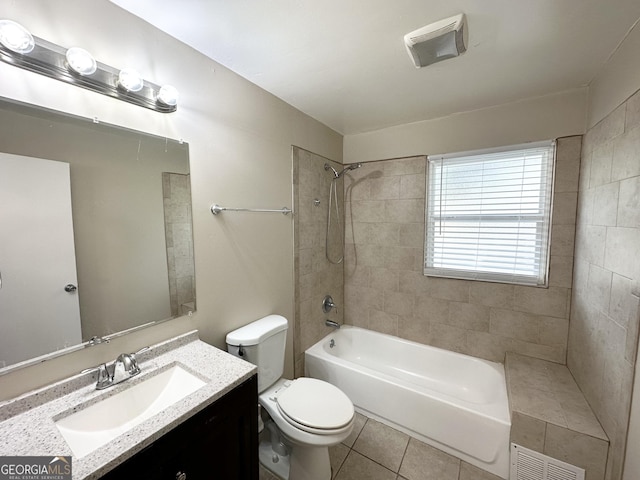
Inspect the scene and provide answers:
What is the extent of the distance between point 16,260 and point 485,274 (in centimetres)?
271

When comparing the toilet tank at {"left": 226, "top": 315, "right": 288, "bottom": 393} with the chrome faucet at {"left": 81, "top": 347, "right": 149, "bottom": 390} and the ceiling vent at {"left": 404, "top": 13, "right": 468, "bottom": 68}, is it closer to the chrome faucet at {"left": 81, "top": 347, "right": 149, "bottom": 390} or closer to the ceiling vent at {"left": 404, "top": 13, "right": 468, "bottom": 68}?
the chrome faucet at {"left": 81, "top": 347, "right": 149, "bottom": 390}

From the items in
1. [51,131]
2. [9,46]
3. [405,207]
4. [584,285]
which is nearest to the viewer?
[9,46]

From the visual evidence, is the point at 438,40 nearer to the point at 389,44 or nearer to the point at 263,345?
the point at 389,44

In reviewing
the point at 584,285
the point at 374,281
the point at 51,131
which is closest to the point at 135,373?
the point at 51,131

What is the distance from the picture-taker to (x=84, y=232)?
3.39ft

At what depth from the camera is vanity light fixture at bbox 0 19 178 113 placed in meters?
0.81

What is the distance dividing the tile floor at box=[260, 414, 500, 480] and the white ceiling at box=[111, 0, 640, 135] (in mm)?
2443

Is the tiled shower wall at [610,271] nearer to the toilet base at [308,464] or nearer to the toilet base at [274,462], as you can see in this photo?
the toilet base at [308,464]

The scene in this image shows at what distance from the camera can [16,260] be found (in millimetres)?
876

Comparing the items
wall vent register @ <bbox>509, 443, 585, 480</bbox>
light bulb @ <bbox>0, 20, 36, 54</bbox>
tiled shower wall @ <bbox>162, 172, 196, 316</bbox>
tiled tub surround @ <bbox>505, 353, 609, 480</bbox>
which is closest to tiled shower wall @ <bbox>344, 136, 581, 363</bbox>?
tiled tub surround @ <bbox>505, 353, 609, 480</bbox>

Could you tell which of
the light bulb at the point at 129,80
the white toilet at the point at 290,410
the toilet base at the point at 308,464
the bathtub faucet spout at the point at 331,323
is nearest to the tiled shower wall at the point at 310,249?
the bathtub faucet spout at the point at 331,323

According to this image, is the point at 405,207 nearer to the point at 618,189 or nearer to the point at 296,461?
the point at 618,189

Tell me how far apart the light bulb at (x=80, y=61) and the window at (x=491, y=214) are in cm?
225

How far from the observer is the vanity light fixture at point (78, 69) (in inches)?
32.0
